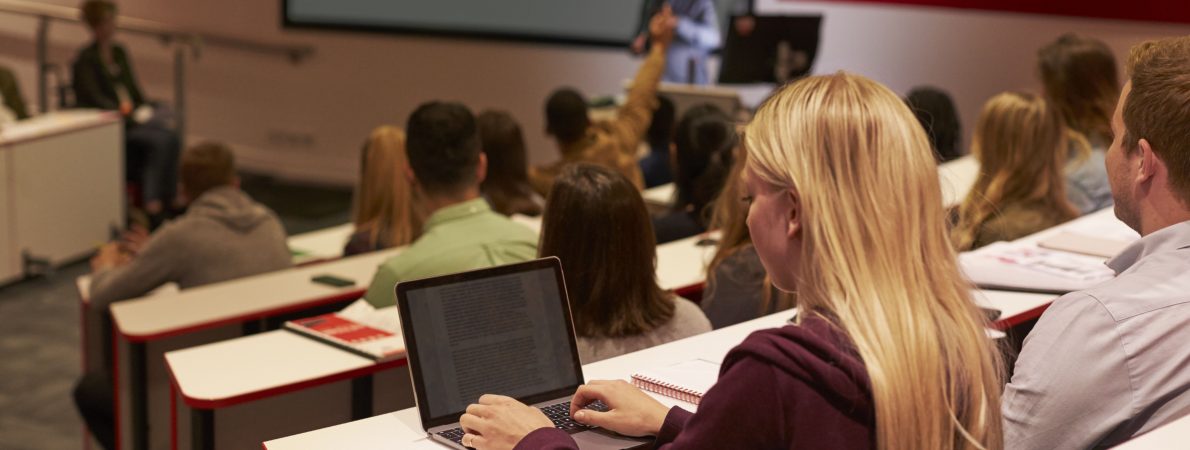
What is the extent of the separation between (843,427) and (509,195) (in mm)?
3237

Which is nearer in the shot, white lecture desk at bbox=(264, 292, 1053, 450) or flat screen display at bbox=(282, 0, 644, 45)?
white lecture desk at bbox=(264, 292, 1053, 450)

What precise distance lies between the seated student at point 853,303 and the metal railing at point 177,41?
7870 millimetres

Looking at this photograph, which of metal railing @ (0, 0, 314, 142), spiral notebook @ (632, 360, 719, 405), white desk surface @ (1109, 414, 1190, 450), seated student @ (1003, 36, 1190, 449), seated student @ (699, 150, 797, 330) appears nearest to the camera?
white desk surface @ (1109, 414, 1190, 450)

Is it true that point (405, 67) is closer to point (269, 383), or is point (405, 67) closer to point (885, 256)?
point (269, 383)

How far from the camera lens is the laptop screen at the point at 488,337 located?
1832mm

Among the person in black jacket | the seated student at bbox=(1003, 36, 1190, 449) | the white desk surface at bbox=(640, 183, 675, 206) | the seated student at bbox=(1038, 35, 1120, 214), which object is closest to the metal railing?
the person in black jacket

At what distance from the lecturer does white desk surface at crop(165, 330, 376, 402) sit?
15.8ft

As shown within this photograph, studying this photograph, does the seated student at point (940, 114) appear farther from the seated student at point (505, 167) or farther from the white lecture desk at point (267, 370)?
the white lecture desk at point (267, 370)

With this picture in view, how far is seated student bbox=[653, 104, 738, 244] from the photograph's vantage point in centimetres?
404

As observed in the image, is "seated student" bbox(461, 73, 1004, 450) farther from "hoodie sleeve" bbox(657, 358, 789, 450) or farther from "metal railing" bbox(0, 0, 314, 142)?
"metal railing" bbox(0, 0, 314, 142)

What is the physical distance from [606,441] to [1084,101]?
3.02 metres

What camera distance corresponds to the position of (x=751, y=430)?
133cm

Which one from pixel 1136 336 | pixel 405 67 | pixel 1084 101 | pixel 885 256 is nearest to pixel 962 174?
pixel 1084 101

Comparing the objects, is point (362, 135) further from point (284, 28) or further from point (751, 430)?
point (751, 430)
